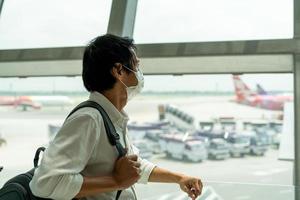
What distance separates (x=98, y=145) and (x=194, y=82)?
4.15 feet

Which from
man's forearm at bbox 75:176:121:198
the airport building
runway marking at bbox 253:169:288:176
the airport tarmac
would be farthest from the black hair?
runway marking at bbox 253:169:288:176

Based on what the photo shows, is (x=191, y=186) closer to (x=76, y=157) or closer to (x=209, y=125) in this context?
(x=76, y=157)

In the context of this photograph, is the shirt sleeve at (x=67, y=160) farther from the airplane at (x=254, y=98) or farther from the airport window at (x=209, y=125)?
the airplane at (x=254, y=98)

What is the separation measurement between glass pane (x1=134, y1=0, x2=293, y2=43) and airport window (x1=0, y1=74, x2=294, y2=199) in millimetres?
240

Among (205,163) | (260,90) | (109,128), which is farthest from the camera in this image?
(205,163)

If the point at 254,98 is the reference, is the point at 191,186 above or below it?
below

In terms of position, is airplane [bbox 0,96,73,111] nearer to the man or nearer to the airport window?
the airport window

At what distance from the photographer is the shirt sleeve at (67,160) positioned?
36.4 inches

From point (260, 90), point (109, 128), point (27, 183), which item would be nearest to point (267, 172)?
point (260, 90)

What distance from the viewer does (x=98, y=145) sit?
1.03 m

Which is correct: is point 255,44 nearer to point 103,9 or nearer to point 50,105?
point 103,9

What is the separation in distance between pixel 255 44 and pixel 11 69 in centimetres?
160

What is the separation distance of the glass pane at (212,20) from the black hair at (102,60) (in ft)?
3.32

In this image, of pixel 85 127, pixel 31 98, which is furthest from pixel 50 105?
pixel 85 127
